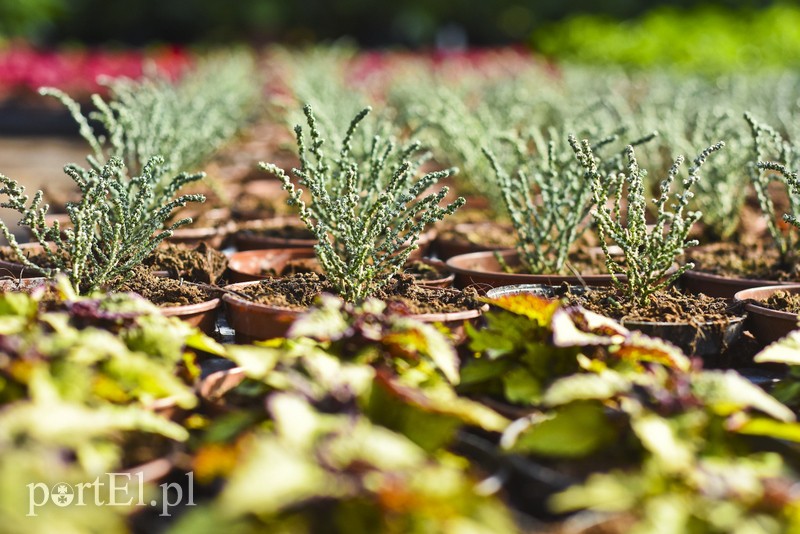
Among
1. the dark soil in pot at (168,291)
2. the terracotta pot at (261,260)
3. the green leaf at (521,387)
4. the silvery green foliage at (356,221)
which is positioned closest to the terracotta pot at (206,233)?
the terracotta pot at (261,260)

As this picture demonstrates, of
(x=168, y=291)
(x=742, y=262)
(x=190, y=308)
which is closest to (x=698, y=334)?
(x=742, y=262)

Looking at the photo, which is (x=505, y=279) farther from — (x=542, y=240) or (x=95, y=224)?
(x=95, y=224)

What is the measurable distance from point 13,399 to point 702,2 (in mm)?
24073

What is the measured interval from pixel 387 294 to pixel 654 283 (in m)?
0.72

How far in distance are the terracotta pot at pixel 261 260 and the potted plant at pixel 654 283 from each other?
915 millimetres

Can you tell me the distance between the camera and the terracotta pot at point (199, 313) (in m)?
2.49

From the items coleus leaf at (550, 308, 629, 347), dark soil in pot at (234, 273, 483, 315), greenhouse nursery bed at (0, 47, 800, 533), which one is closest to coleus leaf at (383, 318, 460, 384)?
greenhouse nursery bed at (0, 47, 800, 533)

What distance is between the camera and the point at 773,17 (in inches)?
598

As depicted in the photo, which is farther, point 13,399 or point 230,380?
point 230,380

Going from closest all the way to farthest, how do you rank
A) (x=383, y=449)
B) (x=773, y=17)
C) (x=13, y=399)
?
(x=383, y=449)
(x=13, y=399)
(x=773, y=17)

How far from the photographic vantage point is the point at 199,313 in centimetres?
256

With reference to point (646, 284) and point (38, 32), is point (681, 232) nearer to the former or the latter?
point (646, 284)

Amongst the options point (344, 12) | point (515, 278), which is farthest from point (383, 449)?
point (344, 12)

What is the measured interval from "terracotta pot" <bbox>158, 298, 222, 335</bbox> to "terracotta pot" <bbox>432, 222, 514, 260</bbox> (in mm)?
1273
